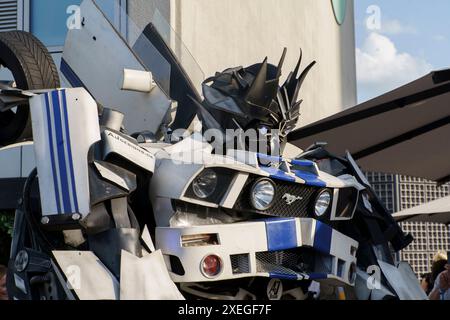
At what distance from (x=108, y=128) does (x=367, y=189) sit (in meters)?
2.04

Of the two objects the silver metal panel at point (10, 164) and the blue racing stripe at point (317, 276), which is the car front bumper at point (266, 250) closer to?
the blue racing stripe at point (317, 276)

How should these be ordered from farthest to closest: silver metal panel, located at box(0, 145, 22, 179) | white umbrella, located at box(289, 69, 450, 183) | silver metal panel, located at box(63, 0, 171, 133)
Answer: silver metal panel, located at box(0, 145, 22, 179) < white umbrella, located at box(289, 69, 450, 183) < silver metal panel, located at box(63, 0, 171, 133)

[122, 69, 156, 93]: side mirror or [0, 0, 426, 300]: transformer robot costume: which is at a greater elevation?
[122, 69, 156, 93]: side mirror

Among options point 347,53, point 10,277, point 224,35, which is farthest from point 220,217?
point 347,53

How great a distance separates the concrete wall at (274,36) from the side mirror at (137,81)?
19.2 feet

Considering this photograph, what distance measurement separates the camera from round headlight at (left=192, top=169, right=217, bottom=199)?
4273 millimetres

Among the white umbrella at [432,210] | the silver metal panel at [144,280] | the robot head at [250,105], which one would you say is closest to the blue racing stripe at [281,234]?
the silver metal panel at [144,280]

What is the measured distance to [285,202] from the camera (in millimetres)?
4645

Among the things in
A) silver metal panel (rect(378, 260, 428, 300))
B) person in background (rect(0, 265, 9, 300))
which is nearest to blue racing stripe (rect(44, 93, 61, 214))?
person in background (rect(0, 265, 9, 300))

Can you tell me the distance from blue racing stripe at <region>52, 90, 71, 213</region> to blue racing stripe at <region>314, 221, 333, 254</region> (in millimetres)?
1516

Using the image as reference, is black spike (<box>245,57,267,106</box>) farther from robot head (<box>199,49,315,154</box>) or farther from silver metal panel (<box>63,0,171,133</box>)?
silver metal panel (<box>63,0,171,133</box>)

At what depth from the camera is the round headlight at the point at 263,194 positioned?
4.45 m

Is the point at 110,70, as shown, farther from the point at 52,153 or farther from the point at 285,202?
the point at 285,202
